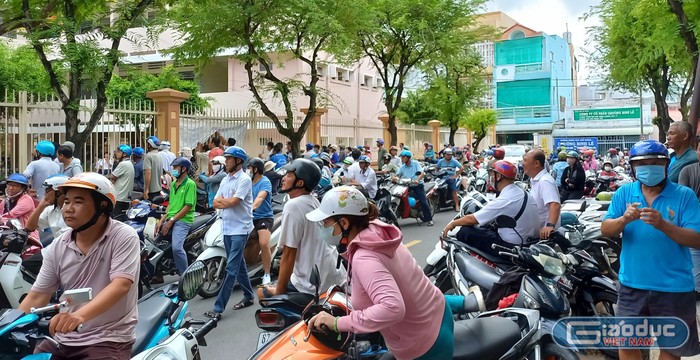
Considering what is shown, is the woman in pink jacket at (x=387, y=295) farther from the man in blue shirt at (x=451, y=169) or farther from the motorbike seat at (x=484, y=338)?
the man in blue shirt at (x=451, y=169)

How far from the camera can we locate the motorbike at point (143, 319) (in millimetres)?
2918

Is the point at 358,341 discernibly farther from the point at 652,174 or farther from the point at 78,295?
the point at 652,174

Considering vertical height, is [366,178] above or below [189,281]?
above

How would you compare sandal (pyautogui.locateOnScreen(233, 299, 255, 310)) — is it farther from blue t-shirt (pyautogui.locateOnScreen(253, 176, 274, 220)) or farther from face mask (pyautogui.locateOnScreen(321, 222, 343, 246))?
face mask (pyautogui.locateOnScreen(321, 222, 343, 246))

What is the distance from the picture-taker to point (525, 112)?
5119 centimetres

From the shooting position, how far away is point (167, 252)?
7523mm

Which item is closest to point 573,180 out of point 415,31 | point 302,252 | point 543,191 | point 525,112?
point 543,191

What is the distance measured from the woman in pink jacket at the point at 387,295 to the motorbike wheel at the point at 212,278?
4250 mm

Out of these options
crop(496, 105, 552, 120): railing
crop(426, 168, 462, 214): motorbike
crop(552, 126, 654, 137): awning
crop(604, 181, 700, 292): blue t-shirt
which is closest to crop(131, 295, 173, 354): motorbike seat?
crop(604, 181, 700, 292): blue t-shirt

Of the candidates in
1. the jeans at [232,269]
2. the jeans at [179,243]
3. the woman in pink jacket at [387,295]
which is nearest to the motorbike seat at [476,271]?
the woman in pink jacket at [387,295]

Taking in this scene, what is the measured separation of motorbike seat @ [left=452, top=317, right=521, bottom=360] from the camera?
3.16m

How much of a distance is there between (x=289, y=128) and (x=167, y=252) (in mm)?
10308

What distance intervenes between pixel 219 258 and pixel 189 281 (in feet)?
11.3

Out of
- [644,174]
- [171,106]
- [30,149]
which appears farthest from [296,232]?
[171,106]
